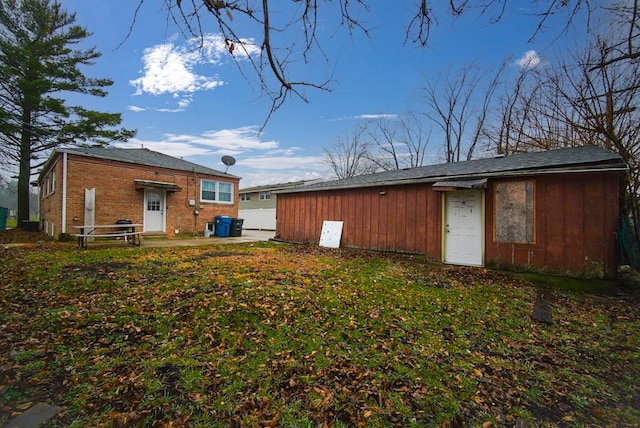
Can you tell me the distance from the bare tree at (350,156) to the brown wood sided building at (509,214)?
15742mm

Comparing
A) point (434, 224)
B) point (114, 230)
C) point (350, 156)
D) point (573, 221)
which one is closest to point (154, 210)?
point (114, 230)

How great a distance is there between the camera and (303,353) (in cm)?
278

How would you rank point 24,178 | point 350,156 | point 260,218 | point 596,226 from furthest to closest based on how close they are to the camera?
point 350,156 → point 260,218 → point 24,178 → point 596,226

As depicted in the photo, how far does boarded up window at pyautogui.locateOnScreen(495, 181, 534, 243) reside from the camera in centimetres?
621

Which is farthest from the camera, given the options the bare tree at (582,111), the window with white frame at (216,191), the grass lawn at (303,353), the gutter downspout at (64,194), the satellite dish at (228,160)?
the satellite dish at (228,160)

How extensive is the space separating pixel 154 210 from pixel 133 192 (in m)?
1.15

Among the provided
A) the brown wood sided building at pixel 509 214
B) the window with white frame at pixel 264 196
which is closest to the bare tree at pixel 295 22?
the brown wood sided building at pixel 509 214

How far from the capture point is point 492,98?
16359mm

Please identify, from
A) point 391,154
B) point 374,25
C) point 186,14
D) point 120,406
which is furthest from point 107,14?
point 391,154

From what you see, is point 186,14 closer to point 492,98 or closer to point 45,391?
point 45,391

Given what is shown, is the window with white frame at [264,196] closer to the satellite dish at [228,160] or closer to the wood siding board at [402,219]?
the satellite dish at [228,160]

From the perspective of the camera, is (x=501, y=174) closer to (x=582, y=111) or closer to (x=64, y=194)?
(x=582, y=111)

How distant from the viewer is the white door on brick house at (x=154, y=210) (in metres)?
11.9

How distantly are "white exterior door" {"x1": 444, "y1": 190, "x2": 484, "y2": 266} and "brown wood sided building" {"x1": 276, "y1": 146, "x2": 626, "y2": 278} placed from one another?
23mm
